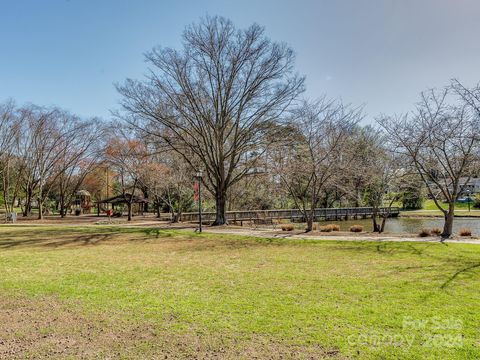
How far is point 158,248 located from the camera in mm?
11344

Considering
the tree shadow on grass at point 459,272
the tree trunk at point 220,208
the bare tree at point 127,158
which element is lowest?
the tree shadow on grass at point 459,272

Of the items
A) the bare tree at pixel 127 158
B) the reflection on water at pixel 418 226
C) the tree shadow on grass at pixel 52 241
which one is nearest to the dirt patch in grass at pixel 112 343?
the tree shadow on grass at pixel 52 241

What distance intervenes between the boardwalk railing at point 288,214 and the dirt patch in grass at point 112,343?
19781 millimetres

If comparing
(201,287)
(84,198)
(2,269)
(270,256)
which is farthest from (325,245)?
(84,198)

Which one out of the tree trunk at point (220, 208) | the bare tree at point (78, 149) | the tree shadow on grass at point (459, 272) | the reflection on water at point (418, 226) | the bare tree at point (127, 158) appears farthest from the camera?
the bare tree at point (78, 149)

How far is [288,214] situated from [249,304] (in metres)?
28.0

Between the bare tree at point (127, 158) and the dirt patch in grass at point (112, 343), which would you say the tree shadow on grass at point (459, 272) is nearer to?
the dirt patch in grass at point (112, 343)

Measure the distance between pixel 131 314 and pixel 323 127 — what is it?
14.0m

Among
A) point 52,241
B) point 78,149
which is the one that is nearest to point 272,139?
point 52,241

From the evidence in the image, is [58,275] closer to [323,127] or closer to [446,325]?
[446,325]

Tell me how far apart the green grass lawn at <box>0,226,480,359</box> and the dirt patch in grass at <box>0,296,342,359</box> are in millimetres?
14

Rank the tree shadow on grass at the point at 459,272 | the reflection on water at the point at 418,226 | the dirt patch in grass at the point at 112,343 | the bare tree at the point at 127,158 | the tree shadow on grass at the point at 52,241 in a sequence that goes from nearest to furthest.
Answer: the dirt patch in grass at the point at 112,343, the tree shadow on grass at the point at 459,272, the tree shadow on grass at the point at 52,241, the reflection on water at the point at 418,226, the bare tree at the point at 127,158

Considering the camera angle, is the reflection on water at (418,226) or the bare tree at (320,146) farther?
the reflection on water at (418,226)

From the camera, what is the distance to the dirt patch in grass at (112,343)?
11.9 ft
